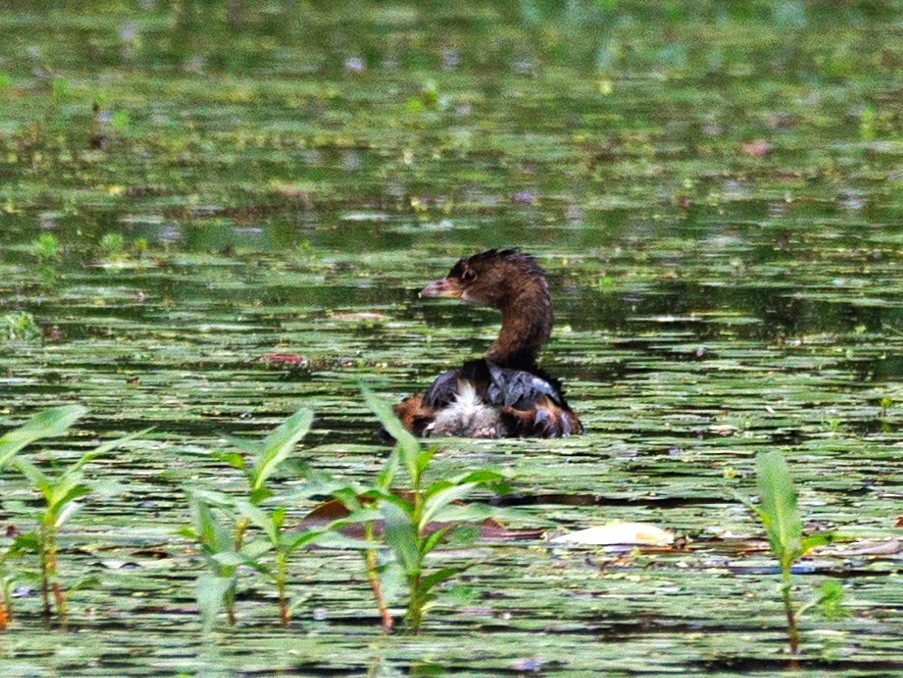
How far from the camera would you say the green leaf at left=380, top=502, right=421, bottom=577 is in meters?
5.75

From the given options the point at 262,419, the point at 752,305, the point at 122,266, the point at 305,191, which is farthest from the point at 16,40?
the point at 262,419

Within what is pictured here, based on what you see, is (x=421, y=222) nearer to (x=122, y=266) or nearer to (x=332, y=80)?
(x=122, y=266)

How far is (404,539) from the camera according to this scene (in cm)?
576

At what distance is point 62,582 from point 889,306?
20.1 ft

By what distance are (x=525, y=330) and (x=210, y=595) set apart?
4.63 meters

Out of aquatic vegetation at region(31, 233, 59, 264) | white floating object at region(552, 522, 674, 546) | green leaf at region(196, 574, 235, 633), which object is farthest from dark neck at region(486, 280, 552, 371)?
green leaf at region(196, 574, 235, 633)

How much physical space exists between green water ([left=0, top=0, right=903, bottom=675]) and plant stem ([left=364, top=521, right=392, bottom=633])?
0.12 feet

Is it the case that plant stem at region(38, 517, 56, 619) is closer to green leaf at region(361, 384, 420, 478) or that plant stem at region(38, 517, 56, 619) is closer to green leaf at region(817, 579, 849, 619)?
green leaf at region(361, 384, 420, 478)

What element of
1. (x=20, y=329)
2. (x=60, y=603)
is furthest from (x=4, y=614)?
(x=20, y=329)

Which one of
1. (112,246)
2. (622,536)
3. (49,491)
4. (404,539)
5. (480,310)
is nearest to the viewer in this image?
(404,539)

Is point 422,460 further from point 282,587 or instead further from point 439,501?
point 282,587

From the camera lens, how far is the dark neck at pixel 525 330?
1005 cm

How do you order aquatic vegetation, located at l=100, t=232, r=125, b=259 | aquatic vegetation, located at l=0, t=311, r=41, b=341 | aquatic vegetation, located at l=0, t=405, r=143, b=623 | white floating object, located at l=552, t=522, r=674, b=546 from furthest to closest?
aquatic vegetation, located at l=100, t=232, r=125, b=259, aquatic vegetation, located at l=0, t=311, r=41, b=341, white floating object, located at l=552, t=522, r=674, b=546, aquatic vegetation, located at l=0, t=405, r=143, b=623

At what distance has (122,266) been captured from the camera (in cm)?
1269
